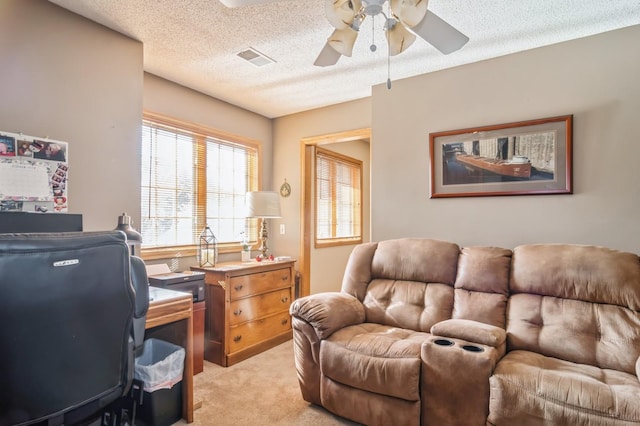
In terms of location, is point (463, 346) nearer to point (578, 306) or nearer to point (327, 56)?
point (578, 306)

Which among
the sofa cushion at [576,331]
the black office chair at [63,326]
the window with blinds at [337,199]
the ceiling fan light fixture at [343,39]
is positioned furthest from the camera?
the window with blinds at [337,199]

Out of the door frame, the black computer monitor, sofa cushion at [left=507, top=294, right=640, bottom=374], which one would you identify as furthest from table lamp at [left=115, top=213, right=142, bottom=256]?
sofa cushion at [left=507, top=294, right=640, bottom=374]

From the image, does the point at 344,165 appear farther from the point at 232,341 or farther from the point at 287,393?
the point at 287,393

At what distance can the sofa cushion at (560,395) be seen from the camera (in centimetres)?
144

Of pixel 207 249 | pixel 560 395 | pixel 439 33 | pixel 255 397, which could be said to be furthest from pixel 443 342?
pixel 207 249

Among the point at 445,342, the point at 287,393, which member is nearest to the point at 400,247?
the point at 445,342

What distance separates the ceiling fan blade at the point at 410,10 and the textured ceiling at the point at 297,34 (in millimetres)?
753

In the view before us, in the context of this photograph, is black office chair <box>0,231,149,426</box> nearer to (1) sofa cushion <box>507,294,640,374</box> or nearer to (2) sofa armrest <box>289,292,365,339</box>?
(2) sofa armrest <box>289,292,365,339</box>

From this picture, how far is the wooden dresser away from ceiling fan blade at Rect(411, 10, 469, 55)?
2.37 meters

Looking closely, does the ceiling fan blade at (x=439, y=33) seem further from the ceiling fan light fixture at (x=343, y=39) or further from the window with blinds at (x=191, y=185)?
the window with blinds at (x=191, y=185)

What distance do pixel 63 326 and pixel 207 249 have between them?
2275mm

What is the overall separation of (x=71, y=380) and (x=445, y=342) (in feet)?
5.60

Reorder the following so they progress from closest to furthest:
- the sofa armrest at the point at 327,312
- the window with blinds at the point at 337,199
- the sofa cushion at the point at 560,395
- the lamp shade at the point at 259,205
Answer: the sofa cushion at the point at 560,395 < the sofa armrest at the point at 327,312 < the lamp shade at the point at 259,205 < the window with blinds at the point at 337,199

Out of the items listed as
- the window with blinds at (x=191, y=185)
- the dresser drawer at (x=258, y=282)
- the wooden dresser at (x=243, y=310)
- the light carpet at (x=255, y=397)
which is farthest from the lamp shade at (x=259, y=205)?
the light carpet at (x=255, y=397)
